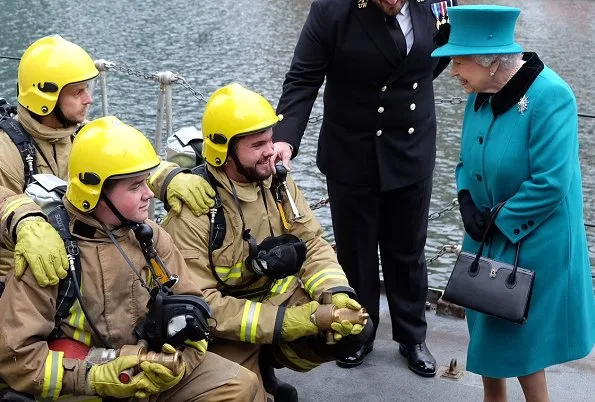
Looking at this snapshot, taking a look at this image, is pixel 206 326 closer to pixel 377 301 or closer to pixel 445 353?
pixel 377 301

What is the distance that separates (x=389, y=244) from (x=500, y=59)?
1450 mm

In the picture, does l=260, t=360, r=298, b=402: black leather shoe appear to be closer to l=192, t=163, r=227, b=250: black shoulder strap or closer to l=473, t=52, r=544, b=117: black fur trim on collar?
l=192, t=163, r=227, b=250: black shoulder strap

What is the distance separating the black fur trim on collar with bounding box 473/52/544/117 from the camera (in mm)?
3615

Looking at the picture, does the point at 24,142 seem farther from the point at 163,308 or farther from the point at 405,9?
the point at 405,9

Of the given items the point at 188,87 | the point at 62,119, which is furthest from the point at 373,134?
the point at 188,87

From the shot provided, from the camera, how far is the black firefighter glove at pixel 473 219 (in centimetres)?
381

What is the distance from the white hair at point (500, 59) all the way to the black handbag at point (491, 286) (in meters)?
0.53

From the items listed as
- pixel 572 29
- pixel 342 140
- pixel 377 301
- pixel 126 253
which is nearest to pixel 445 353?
pixel 377 301

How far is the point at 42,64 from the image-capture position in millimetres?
4289

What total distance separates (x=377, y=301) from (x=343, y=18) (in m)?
1.44

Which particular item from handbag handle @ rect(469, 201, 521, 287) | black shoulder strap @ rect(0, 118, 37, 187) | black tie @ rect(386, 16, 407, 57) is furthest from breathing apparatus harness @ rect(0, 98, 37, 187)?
handbag handle @ rect(469, 201, 521, 287)

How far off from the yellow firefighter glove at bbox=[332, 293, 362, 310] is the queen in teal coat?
0.51 m

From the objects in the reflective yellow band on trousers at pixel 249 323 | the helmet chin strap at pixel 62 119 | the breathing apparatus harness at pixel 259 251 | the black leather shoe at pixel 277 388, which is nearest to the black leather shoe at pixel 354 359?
the black leather shoe at pixel 277 388

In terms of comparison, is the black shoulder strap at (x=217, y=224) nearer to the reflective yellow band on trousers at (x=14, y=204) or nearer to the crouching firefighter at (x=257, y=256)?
the crouching firefighter at (x=257, y=256)
